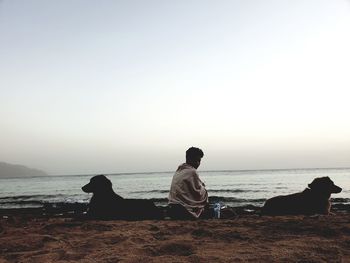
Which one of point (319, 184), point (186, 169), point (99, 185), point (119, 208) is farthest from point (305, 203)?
point (99, 185)

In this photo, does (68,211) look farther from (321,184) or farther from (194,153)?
(321,184)

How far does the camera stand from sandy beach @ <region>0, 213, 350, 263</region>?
145 inches

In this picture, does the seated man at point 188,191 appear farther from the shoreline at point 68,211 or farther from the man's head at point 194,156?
the shoreline at point 68,211

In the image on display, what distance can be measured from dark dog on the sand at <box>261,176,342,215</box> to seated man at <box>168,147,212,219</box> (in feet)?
Result: 9.75

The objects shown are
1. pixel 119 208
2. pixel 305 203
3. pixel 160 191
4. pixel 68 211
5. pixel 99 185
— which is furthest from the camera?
pixel 160 191

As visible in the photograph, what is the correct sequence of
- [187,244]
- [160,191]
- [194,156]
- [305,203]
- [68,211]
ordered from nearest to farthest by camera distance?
[187,244] → [194,156] → [305,203] → [68,211] → [160,191]

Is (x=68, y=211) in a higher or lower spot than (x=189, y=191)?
lower

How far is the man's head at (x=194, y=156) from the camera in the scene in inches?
308

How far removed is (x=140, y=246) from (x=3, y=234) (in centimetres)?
284

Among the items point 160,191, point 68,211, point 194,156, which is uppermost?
point 194,156

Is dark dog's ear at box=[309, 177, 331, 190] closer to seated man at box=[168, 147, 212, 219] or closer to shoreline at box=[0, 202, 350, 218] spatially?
shoreline at box=[0, 202, 350, 218]

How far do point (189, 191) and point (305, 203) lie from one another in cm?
404

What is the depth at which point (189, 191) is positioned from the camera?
25.4 ft

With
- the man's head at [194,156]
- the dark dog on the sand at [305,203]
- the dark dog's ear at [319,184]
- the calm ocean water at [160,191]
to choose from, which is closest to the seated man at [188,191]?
the man's head at [194,156]
